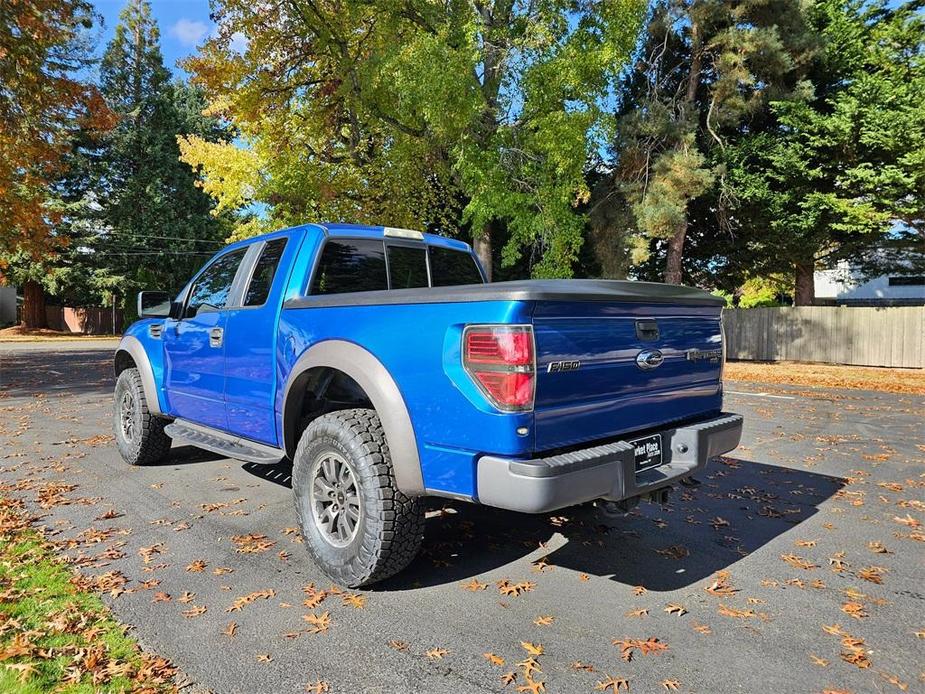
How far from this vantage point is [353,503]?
3.59 m

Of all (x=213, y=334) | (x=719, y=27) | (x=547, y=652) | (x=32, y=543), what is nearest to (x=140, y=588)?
(x=32, y=543)

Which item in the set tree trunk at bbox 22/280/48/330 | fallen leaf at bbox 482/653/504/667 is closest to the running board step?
fallen leaf at bbox 482/653/504/667

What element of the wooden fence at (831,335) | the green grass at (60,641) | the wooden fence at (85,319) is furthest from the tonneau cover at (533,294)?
the wooden fence at (85,319)

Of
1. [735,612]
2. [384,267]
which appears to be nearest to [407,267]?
[384,267]

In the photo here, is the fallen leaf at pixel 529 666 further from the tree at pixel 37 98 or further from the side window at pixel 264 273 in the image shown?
the tree at pixel 37 98

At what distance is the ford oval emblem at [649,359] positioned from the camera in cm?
347

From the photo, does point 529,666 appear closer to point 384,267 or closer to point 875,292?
point 384,267

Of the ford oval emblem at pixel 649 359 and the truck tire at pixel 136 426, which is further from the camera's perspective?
the truck tire at pixel 136 426

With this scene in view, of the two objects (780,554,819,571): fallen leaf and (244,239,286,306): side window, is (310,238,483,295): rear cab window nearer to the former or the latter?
(244,239,286,306): side window

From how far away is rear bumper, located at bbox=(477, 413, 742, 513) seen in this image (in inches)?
110

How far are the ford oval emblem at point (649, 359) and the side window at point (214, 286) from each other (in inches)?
131

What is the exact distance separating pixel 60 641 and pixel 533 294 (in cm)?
279

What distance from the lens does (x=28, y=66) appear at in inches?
566

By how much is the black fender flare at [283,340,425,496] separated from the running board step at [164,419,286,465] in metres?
0.68
